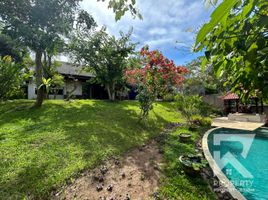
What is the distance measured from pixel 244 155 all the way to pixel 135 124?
5887mm

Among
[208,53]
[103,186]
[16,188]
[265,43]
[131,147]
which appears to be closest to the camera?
[265,43]

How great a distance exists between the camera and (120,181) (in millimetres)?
5363

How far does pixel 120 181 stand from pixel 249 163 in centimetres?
572

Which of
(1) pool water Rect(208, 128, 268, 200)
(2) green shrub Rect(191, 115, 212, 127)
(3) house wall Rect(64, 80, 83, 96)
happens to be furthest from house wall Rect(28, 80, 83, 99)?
(1) pool water Rect(208, 128, 268, 200)

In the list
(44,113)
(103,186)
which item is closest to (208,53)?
(103,186)

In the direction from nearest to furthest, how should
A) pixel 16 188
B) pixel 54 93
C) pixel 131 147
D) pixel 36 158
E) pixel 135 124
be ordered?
pixel 16 188, pixel 36 158, pixel 131 147, pixel 135 124, pixel 54 93

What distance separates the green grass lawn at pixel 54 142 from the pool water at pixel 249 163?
3.70 m

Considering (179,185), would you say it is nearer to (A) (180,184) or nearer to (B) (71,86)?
(A) (180,184)

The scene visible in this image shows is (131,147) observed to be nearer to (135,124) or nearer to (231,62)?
(135,124)

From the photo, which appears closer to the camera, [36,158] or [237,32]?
[237,32]

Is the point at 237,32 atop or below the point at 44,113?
atop

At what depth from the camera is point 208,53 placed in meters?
1.29

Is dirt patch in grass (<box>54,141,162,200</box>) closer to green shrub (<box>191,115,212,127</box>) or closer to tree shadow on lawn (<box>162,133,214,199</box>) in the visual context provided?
tree shadow on lawn (<box>162,133,214,199</box>)

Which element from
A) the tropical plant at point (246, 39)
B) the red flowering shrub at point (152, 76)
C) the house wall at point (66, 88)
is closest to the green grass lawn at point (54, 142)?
the red flowering shrub at point (152, 76)
